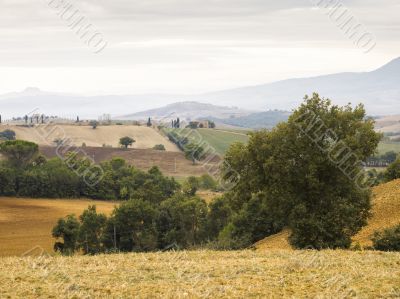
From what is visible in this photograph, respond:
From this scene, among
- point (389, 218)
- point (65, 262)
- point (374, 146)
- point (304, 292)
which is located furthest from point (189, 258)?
point (389, 218)

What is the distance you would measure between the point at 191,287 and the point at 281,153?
771 inches

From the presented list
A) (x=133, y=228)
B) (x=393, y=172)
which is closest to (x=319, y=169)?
(x=393, y=172)

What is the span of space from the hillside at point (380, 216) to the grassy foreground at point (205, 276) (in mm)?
19311

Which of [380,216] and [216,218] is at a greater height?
[380,216]

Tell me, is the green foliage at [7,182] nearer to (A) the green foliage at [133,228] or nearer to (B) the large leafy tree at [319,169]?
(A) the green foliage at [133,228]

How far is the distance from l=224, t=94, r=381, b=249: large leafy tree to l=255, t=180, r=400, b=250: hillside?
718cm

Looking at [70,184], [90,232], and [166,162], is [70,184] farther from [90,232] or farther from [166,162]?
[166,162]

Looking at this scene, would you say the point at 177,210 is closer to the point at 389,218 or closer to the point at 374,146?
the point at 389,218

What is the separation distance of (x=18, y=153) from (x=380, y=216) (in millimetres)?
114478

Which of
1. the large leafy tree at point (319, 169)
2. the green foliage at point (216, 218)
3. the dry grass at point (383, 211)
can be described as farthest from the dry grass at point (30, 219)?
the large leafy tree at point (319, 169)

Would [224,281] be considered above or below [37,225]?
above

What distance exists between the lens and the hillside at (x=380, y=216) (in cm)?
4784

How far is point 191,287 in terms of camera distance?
789 inches

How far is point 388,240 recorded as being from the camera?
3672 centimetres
